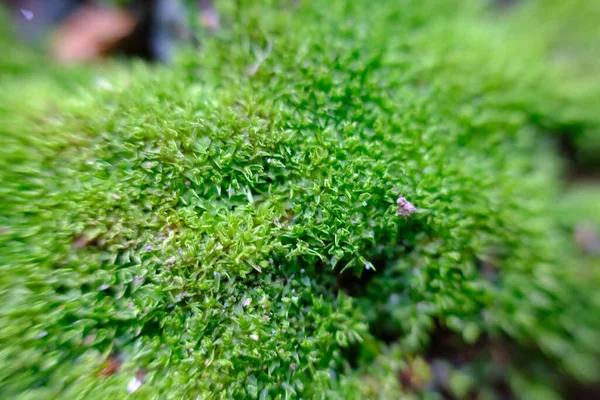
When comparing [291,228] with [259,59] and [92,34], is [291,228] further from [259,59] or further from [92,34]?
[92,34]

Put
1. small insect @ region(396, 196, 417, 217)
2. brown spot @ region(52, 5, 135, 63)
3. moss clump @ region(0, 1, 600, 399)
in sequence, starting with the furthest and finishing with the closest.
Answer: brown spot @ region(52, 5, 135, 63)
small insect @ region(396, 196, 417, 217)
moss clump @ region(0, 1, 600, 399)

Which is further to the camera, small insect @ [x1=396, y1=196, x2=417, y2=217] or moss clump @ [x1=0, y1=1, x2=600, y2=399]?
small insect @ [x1=396, y1=196, x2=417, y2=217]

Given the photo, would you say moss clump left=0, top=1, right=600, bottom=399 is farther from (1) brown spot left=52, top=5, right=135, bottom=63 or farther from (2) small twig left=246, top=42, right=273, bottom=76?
(1) brown spot left=52, top=5, right=135, bottom=63

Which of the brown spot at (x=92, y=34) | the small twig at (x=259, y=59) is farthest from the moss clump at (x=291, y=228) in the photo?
the brown spot at (x=92, y=34)

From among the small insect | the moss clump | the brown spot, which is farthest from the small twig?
the brown spot

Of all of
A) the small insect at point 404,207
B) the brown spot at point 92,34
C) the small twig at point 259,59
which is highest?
the brown spot at point 92,34

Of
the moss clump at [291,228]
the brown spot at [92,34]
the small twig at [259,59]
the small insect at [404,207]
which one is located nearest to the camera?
the moss clump at [291,228]

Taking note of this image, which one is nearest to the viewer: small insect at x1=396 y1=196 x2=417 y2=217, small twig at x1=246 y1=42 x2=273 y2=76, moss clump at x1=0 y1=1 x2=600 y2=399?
moss clump at x1=0 y1=1 x2=600 y2=399

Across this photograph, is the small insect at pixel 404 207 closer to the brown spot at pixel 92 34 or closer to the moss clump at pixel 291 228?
the moss clump at pixel 291 228
